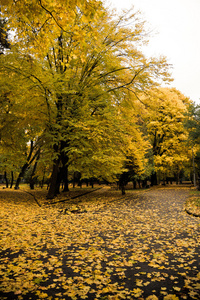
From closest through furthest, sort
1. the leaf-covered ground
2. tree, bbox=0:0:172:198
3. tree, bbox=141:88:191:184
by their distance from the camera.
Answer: the leaf-covered ground < tree, bbox=0:0:172:198 < tree, bbox=141:88:191:184

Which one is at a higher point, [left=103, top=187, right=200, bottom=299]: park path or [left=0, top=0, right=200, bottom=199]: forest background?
[left=0, top=0, right=200, bottom=199]: forest background

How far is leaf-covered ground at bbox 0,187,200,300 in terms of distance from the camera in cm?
317

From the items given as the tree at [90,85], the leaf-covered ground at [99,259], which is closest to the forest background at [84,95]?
the tree at [90,85]

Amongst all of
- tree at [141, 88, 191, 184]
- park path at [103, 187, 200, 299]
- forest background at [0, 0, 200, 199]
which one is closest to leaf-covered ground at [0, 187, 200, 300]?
park path at [103, 187, 200, 299]

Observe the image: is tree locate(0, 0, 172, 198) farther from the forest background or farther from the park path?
the park path

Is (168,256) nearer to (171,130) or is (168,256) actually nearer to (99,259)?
(99,259)

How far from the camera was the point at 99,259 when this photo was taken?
443cm

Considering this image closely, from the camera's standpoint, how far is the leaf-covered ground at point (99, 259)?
3172 millimetres

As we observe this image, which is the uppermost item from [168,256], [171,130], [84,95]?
[171,130]

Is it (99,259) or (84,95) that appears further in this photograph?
(84,95)

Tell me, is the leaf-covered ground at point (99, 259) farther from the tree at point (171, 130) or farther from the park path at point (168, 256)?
the tree at point (171, 130)

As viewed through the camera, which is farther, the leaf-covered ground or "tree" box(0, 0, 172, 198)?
"tree" box(0, 0, 172, 198)

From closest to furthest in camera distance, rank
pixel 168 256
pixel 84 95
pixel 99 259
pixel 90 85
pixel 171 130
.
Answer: pixel 99 259 < pixel 168 256 < pixel 84 95 < pixel 90 85 < pixel 171 130

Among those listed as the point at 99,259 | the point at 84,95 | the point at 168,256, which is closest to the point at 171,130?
the point at 84,95
